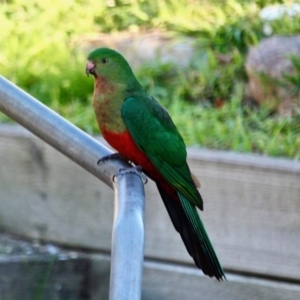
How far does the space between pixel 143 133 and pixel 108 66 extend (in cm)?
29

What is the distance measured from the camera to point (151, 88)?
465 centimetres

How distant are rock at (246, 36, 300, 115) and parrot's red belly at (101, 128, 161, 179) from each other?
148cm

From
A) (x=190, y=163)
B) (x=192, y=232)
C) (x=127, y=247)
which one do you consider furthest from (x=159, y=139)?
(x=127, y=247)

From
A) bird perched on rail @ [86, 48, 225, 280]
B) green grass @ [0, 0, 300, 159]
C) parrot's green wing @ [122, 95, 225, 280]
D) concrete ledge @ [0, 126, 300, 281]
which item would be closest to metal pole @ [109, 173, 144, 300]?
parrot's green wing @ [122, 95, 225, 280]

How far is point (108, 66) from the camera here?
3074mm

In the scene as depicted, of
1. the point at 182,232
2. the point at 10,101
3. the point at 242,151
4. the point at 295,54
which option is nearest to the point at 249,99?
the point at 295,54

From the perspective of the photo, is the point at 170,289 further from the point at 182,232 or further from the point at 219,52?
the point at 219,52

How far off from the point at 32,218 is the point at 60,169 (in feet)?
1.01

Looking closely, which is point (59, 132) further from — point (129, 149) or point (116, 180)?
point (129, 149)

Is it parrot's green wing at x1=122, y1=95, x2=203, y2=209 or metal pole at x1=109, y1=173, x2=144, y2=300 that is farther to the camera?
parrot's green wing at x1=122, y1=95, x2=203, y2=209

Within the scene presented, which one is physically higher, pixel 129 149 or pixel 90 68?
pixel 90 68

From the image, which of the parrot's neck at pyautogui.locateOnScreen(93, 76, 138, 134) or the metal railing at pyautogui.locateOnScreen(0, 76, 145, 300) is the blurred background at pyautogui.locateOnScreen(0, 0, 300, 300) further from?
the metal railing at pyautogui.locateOnScreen(0, 76, 145, 300)

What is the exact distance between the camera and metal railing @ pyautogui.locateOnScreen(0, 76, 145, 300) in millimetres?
1244

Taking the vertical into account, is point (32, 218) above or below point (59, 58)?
below
